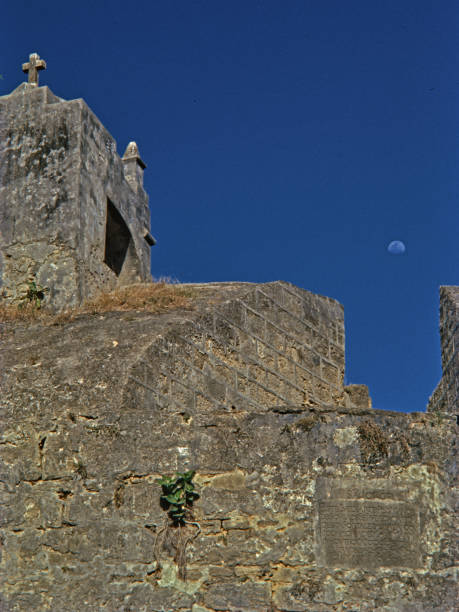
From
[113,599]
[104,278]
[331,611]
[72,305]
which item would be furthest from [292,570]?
[104,278]

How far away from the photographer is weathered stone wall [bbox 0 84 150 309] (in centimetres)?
1181

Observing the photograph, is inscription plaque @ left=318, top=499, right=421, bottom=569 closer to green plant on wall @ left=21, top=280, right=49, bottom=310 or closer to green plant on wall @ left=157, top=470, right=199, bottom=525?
green plant on wall @ left=157, top=470, right=199, bottom=525

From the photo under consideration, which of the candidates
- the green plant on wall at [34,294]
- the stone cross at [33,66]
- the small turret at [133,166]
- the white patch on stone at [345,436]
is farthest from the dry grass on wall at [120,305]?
the small turret at [133,166]

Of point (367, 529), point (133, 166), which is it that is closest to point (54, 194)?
point (133, 166)

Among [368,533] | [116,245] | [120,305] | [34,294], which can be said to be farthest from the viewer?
[116,245]

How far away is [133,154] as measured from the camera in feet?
55.3

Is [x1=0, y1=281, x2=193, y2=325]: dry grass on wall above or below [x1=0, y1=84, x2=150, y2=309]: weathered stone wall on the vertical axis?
below

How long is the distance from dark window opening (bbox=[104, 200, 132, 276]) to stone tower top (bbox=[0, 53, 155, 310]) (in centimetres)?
41

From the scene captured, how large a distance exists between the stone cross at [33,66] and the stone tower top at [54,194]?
16 mm

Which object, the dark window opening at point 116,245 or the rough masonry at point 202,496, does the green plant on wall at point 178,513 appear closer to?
the rough masonry at point 202,496

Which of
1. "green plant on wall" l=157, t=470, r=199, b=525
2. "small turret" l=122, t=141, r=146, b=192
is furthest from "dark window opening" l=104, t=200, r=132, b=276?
"green plant on wall" l=157, t=470, r=199, b=525

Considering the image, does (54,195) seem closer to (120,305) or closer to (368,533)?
(120,305)

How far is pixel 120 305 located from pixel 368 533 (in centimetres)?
464

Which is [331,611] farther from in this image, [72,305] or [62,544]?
[72,305]
